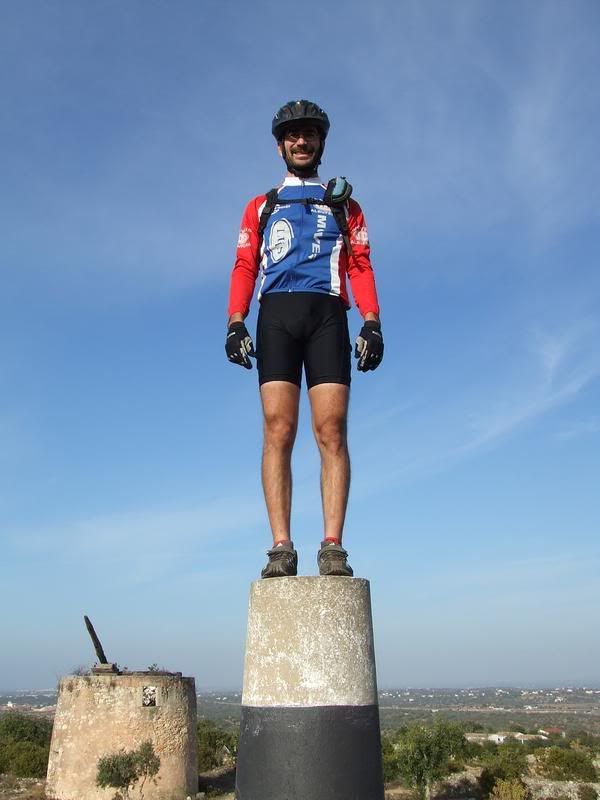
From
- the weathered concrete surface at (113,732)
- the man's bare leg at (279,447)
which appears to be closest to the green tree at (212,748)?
the weathered concrete surface at (113,732)

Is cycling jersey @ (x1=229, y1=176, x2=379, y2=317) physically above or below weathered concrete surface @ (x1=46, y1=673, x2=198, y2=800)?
above

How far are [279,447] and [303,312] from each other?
33.2 inches

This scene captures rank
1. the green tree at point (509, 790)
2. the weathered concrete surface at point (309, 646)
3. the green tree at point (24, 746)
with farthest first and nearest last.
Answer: the green tree at point (24, 746), the green tree at point (509, 790), the weathered concrete surface at point (309, 646)

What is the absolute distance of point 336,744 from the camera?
3697mm

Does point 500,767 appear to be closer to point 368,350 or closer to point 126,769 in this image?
point 126,769

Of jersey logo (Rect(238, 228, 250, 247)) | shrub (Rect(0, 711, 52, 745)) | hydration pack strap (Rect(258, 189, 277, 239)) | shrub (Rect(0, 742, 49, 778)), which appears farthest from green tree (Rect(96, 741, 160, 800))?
hydration pack strap (Rect(258, 189, 277, 239))

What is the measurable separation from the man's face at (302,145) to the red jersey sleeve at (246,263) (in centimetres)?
33

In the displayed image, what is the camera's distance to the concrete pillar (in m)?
3.67

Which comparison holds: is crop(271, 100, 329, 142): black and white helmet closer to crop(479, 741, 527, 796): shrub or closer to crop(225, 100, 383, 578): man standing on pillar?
crop(225, 100, 383, 578): man standing on pillar

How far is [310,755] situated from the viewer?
3664 mm

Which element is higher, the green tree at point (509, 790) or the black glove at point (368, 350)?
the black glove at point (368, 350)

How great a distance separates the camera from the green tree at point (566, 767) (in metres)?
31.4

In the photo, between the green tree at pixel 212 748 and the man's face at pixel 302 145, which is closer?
the man's face at pixel 302 145

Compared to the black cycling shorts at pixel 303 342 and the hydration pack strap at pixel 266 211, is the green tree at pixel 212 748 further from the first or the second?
the hydration pack strap at pixel 266 211
